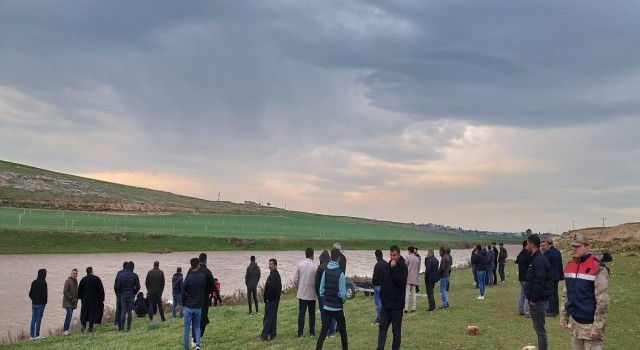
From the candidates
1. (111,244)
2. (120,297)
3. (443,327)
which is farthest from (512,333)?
(111,244)

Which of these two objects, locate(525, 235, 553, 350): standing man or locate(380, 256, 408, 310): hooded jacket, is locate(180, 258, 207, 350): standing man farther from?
locate(525, 235, 553, 350): standing man

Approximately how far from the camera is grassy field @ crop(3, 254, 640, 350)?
46.1 feet

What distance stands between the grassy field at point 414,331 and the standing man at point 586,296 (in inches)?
187

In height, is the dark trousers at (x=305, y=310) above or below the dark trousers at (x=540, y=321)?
below

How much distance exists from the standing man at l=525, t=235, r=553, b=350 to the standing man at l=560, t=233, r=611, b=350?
1.97 metres

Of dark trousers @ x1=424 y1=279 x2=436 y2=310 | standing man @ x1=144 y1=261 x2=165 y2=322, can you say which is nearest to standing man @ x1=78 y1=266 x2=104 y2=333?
standing man @ x1=144 y1=261 x2=165 y2=322

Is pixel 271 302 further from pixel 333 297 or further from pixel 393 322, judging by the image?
pixel 393 322

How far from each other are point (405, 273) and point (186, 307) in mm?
6021

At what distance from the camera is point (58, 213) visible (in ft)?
306

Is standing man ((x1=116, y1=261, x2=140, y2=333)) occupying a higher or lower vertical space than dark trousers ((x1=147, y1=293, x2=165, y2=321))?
higher

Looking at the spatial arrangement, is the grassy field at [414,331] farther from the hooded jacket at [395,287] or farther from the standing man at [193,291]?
the hooded jacket at [395,287]

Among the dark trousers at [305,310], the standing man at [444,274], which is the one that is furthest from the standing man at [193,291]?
the standing man at [444,274]

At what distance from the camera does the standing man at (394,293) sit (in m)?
11.8

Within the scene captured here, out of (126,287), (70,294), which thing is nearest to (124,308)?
(126,287)
